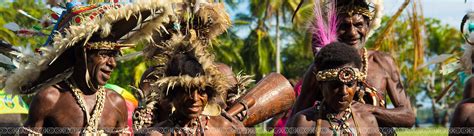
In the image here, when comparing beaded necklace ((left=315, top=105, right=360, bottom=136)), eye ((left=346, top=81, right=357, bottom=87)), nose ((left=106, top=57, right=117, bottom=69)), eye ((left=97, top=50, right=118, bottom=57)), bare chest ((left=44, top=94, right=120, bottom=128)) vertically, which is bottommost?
beaded necklace ((left=315, top=105, right=360, bottom=136))

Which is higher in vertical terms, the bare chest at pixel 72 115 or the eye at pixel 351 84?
the eye at pixel 351 84

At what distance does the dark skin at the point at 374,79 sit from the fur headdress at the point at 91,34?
1.05m

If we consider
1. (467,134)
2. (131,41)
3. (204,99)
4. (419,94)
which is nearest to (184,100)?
(204,99)

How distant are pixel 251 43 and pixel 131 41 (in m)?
34.4

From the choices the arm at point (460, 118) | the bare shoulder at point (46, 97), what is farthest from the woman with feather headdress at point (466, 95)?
the bare shoulder at point (46, 97)

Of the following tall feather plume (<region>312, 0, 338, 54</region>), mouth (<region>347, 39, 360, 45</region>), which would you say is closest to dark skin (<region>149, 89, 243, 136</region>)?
tall feather plume (<region>312, 0, 338, 54</region>)

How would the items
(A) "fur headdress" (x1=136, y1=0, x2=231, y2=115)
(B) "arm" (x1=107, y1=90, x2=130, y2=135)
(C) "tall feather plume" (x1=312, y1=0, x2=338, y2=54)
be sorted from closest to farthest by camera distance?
(A) "fur headdress" (x1=136, y1=0, x2=231, y2=115)
(B) "arm" (x1=107, y1=90, x2=130, y2=135)
(C) "tall feather plume" (x1=312, y1=0, x2=338, y2=54)

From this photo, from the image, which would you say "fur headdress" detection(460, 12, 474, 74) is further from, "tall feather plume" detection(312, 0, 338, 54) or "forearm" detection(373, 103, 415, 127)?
"tall feather plume" detection(312, 0, 338, 54)

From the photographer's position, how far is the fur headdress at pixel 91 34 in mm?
6348

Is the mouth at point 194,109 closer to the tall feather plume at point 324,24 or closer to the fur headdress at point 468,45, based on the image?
the tall feather plume at point 324,24

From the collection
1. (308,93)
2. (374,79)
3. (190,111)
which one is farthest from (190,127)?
(374,79)

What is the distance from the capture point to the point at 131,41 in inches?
264

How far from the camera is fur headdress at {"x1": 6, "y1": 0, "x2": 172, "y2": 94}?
6.35 metres

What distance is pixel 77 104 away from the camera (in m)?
6.39
